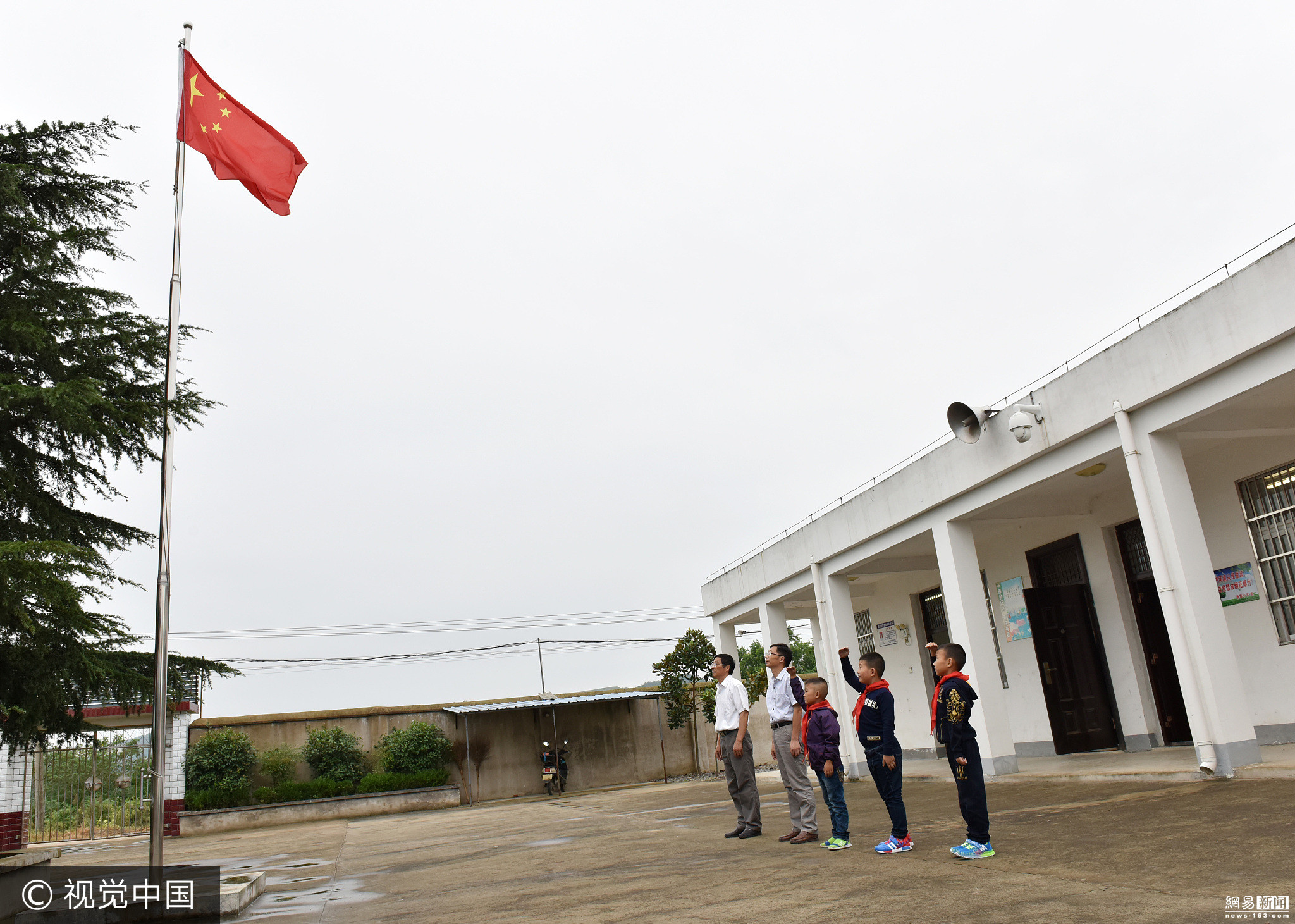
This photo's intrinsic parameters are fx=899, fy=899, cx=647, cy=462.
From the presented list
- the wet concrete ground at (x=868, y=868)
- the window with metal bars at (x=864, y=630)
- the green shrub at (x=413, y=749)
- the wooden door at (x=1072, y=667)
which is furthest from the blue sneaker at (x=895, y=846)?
the green shrub at (x=413, y=749)

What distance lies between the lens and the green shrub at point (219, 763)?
22141 mm

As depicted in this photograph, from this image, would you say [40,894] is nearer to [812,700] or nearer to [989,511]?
[812,700]

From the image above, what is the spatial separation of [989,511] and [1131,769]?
3.75 m

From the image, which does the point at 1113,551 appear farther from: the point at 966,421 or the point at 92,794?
the point at 92,794

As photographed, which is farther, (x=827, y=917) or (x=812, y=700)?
(x=812, y=700)

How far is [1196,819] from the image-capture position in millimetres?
5984

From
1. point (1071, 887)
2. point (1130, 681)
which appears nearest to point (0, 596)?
point (1071, 887)

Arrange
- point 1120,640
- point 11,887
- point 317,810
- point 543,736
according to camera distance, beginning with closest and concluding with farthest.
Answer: point 11,887 < point 1120,640 < point 317,810 < point 543,736

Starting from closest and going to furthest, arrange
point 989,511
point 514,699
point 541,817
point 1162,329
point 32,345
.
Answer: point 32,345 → point 1162,329 → point 989,511 → point 541,817 → point 514,699

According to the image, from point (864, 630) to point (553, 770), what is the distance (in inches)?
398

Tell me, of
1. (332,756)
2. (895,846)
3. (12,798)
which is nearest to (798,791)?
(895,846)

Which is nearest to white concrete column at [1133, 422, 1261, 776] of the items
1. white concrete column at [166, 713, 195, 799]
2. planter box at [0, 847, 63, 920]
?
planter box at [0, 847, 63, 920]

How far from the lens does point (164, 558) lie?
23.4 ft

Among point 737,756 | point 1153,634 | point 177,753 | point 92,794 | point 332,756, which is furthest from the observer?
point 332,756
